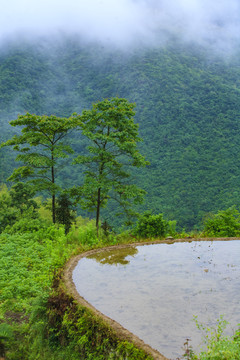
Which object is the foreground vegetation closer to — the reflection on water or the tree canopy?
the reflection on water

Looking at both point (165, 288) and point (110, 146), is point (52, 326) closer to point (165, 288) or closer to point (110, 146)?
point (165, 288)

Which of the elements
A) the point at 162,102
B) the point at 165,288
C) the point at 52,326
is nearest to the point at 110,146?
the point at 165,288

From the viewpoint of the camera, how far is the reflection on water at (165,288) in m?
3.98

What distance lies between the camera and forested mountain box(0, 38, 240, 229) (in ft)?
175


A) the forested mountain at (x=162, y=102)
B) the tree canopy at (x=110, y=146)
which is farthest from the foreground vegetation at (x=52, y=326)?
the forested mountain at (x=162, y=102)

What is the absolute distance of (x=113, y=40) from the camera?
129 meters

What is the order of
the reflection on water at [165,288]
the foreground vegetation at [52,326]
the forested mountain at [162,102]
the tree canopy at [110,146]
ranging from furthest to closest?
the forested mountain at [162,102] → the tree canopy at [110,146] → the reflection on water at [165,288] → the foreground vegetation at [52,326]

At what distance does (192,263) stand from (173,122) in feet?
224

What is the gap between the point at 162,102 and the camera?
78.4 metres

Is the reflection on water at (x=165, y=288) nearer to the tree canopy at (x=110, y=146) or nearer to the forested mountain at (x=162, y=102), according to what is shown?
the tree canopy at (x=110, y=146)

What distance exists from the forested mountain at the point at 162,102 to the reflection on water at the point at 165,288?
3862 cm

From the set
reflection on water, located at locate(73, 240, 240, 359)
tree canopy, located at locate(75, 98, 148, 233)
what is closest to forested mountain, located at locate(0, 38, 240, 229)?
tree canopy, located at locate(75, 98, 148, 233)

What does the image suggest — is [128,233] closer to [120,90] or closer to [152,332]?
[152,332]

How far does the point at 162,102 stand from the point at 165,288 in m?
76.6
